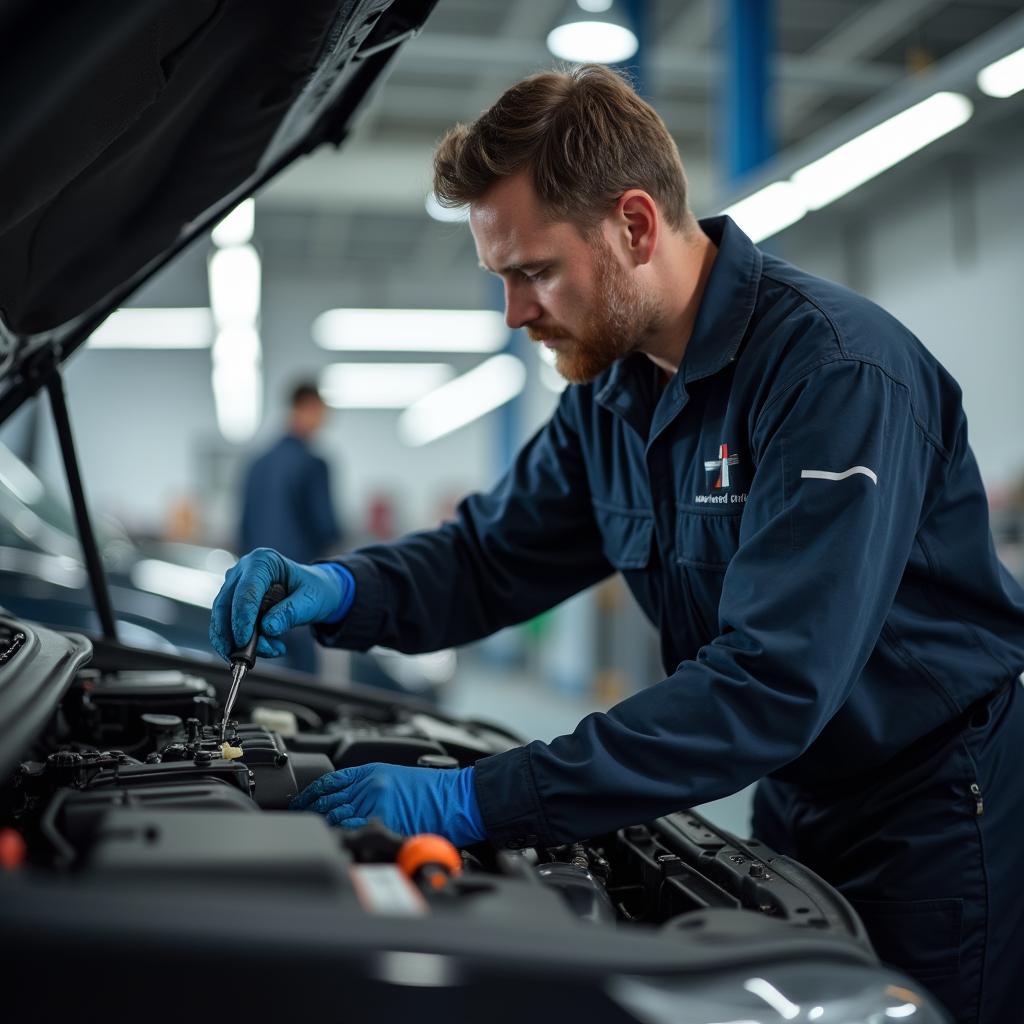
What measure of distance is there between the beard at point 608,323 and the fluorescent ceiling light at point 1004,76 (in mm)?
2134

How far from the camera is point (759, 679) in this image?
108 centimetres

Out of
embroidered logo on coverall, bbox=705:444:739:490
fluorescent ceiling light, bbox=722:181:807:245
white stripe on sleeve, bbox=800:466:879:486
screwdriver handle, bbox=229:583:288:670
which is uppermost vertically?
fluorescent ceiling light, bbox=722:181:807:245

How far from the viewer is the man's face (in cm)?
135

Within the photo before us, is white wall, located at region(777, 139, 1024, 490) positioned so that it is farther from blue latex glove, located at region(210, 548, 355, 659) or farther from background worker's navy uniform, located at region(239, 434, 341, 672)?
blue latex glove, located at region(210, 548, 355, 659)

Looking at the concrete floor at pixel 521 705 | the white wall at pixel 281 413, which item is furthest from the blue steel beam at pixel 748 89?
the concrete floor at pixel 521 705

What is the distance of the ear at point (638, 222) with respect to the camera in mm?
1361

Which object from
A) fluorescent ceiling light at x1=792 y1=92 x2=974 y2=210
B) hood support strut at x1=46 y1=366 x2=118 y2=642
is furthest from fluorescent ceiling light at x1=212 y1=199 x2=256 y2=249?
hood support strut at x1=46 y1=366 x2=118 y2=642

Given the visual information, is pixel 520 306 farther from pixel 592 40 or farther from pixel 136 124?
pixel 592 40

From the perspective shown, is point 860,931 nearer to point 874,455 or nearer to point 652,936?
point 652,936

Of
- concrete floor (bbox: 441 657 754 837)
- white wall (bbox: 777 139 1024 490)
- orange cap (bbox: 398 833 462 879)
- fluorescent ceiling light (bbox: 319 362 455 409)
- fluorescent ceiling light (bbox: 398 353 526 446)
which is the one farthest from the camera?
fluorescent ceiling light (bbox: 319 362 455 409)

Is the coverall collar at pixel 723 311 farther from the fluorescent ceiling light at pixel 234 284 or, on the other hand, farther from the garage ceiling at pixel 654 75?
the fluorescent ceiling light at pixel 234 284

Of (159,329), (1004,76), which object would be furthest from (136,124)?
(159,329)

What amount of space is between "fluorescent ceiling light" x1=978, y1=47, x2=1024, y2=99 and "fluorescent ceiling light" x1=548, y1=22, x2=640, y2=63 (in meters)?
1.85

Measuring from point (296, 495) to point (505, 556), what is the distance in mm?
3284
